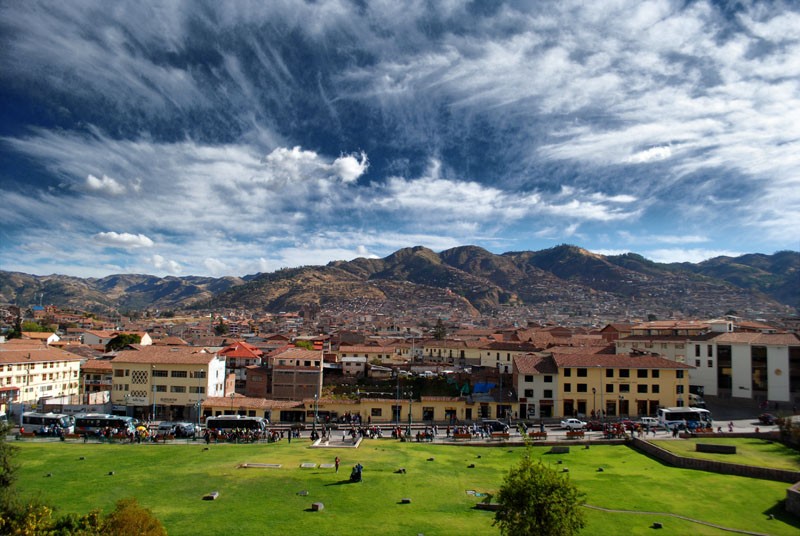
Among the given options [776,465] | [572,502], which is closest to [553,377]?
[776,465]

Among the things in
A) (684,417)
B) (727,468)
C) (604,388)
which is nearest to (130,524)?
(727,468)

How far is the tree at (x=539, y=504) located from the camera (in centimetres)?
1764

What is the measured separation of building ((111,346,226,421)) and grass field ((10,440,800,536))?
17.7m

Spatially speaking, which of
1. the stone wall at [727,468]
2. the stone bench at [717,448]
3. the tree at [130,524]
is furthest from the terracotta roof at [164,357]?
the stone bench at [717,448]

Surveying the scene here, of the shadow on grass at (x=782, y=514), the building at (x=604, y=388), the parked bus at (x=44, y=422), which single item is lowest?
the shadow on grass at (x=782, y=514)

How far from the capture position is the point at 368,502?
25953 mm

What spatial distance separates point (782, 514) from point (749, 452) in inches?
417

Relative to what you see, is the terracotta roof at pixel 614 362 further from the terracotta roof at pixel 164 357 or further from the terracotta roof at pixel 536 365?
the terracotta roof at pixel 164 357

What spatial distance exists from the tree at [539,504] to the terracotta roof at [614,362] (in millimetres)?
36096

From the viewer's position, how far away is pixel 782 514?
25.9 m

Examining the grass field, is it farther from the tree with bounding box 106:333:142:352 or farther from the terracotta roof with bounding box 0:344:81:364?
the tree with bounding box 106:333:142:352

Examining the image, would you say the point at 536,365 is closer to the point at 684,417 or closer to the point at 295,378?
the point at 684,417

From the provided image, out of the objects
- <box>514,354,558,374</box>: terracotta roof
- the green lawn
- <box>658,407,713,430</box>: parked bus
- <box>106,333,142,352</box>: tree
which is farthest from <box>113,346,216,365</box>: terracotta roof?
<box>658,407,713,430</box>: parked bus

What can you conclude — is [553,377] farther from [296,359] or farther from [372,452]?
[296,359]
